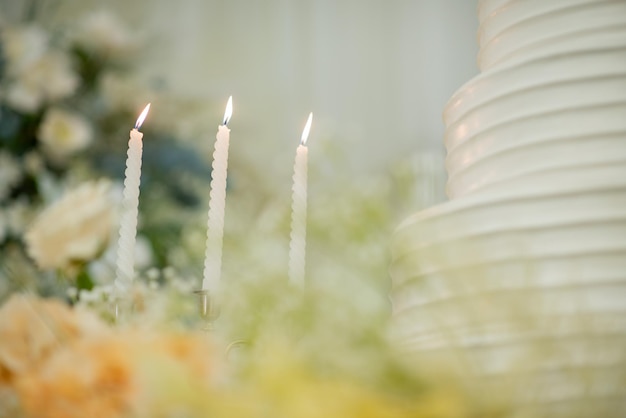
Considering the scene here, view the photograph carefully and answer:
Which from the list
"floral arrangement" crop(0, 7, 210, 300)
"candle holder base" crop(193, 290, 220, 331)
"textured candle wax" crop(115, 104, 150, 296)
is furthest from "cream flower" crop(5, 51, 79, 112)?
"candle holder base" crop(193, 290, 220, 331)

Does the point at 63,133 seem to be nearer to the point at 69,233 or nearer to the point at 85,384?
the point at 69,233

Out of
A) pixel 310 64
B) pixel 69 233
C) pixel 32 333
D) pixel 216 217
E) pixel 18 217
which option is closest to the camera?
pixel 32 333

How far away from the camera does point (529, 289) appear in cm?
27

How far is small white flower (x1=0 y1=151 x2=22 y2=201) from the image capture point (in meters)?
1.08

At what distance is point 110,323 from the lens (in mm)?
472

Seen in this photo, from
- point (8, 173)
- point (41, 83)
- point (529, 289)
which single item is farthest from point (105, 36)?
point (529, 289)

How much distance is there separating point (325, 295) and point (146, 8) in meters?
1.02

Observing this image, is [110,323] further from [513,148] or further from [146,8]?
[146,8]

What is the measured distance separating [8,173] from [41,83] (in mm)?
148

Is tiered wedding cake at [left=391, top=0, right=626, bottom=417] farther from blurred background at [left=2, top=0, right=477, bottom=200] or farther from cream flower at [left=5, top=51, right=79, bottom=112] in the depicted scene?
cream flower at [left=5, top=51, right=79, bottom=112]

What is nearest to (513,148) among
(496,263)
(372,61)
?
(496,263)

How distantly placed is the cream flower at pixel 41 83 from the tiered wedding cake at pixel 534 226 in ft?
2.41

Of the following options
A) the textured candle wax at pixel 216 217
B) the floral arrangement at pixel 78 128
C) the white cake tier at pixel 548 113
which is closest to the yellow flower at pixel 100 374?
the textured candle wax at pixel 216 217

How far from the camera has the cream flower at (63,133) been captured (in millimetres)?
1112
